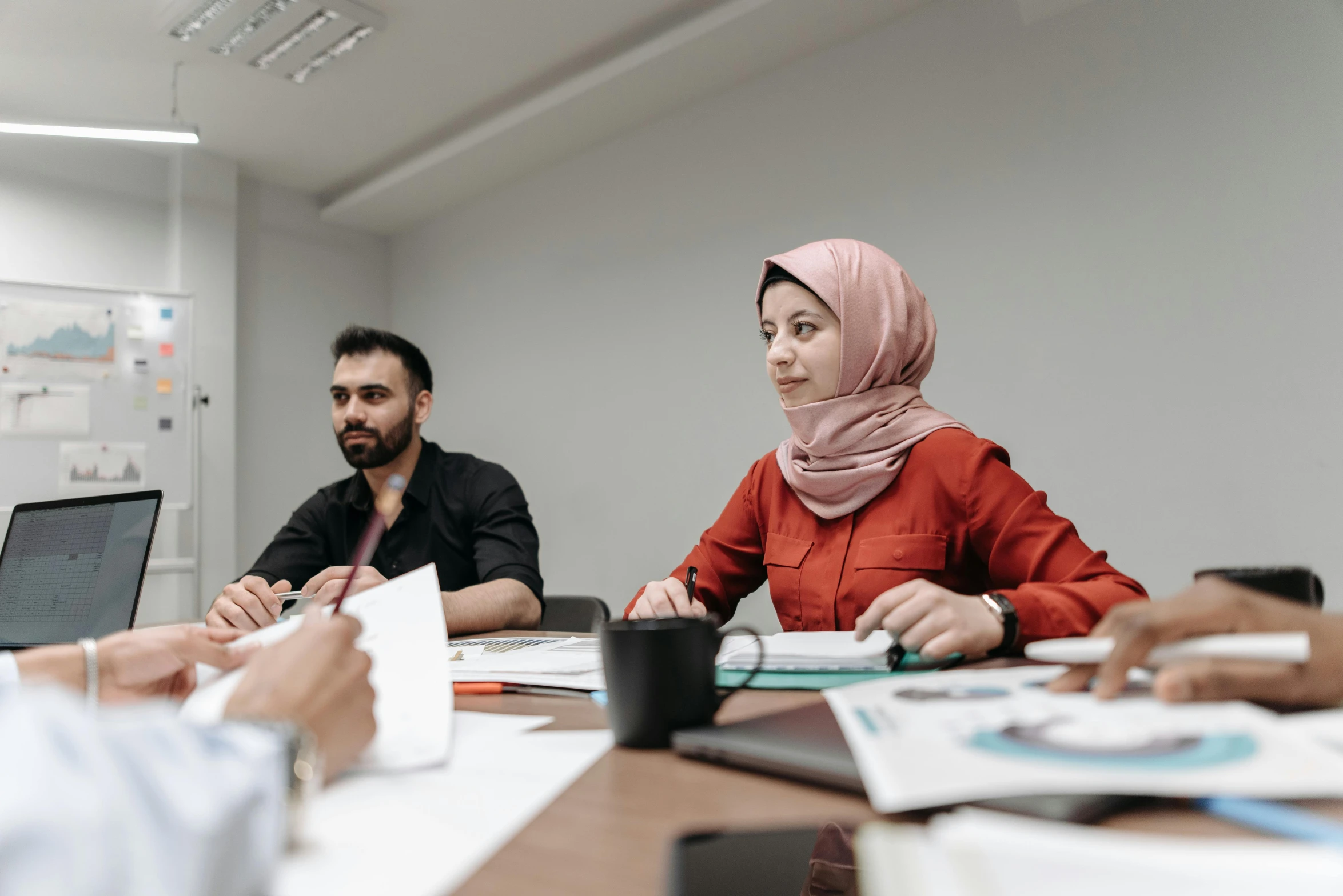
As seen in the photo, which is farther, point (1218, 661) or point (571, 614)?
point (571, 614)

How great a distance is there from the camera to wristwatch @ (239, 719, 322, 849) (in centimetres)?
41

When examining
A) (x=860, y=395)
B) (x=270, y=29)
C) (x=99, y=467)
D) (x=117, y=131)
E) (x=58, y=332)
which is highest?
(x=270, y=29)

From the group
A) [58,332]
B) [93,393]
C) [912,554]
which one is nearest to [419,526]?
[912,554]

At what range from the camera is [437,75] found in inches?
137

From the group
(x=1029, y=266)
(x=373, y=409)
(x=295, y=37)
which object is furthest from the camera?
(x=295, y=37)

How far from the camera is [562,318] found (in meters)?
4.13

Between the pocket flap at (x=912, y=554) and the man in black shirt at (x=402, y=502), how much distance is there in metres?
0.87

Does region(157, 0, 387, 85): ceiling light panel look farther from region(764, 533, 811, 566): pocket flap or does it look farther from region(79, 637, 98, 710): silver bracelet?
region(79, 637, 98, 710): silver bracelet

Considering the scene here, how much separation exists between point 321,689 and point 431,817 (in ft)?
0.39

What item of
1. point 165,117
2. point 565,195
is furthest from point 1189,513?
point 165,117

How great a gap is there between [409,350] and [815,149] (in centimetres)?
179

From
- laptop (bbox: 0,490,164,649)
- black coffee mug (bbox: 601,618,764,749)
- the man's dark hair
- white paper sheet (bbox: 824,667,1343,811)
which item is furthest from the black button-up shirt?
white paper sheet (bbox: 824,667,1343,811)

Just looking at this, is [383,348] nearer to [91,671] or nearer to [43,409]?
[91,671]

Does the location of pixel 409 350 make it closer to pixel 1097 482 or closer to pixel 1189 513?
pixel 1097 482
